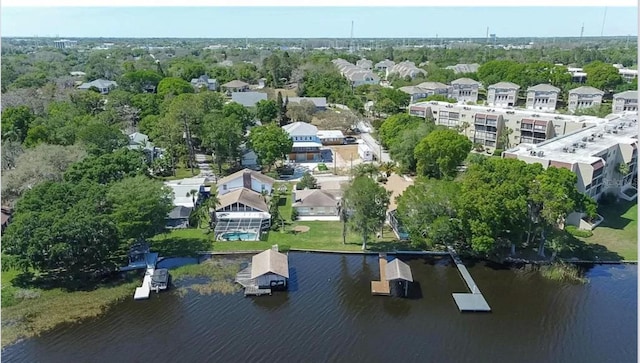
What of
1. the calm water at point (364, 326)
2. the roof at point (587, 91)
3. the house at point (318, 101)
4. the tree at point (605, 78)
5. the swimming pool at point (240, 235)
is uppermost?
the tree at point (605, 78)

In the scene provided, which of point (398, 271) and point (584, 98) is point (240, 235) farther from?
point (584, 98)

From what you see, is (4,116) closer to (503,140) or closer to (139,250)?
(139,250)

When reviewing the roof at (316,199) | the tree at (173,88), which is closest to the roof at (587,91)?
the roof at (316,199)

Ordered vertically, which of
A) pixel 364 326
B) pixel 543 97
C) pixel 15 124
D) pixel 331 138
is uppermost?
pixel 543 97

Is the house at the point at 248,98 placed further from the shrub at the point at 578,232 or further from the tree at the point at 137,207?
the shrub at the point at 578,232

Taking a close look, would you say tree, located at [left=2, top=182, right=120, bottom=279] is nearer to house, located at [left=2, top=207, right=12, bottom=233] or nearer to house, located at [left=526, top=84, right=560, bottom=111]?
house, located at [left=2, top=207, right=12, bottom=233]

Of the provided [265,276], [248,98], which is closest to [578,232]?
[265,276]
